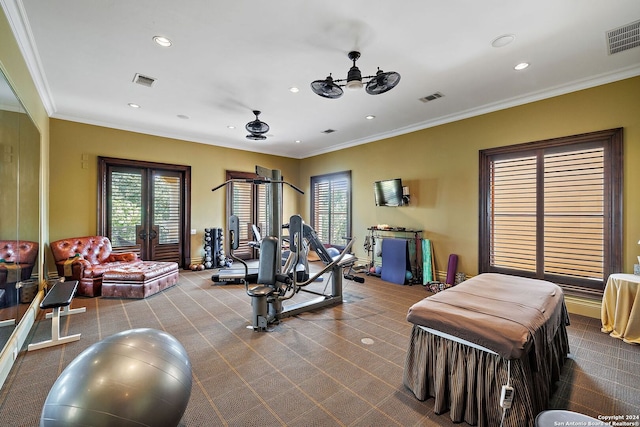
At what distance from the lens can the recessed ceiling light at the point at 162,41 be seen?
9.68 feet

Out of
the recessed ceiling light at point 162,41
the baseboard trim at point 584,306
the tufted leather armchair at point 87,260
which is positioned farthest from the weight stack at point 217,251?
the baseboard trim at point 584,306

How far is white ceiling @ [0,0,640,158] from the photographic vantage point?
2531mm

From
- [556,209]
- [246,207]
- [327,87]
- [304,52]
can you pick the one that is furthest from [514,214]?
[246,207]

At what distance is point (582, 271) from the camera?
3861mm

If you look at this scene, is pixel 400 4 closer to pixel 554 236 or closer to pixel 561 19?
pixel 561 19

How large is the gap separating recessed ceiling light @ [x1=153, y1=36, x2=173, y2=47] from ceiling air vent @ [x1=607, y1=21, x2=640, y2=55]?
4636 mm

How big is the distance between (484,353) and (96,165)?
7227mm

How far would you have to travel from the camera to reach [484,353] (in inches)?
70.7

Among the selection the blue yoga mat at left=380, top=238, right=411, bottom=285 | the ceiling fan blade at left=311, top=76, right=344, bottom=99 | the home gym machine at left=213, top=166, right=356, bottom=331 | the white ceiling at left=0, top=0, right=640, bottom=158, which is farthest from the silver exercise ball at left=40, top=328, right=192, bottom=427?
the blue yoga mat at left=380, top=238, right=411, bottom=285

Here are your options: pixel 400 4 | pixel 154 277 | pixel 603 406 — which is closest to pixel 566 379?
pixel 603 406

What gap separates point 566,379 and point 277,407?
2498 millimetres

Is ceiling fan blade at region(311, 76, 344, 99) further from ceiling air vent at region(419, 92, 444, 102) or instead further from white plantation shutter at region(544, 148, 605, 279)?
white plantation shutter at region(544, 148, 605, 279)

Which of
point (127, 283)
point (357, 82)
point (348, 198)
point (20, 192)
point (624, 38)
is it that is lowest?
point (127, 283)

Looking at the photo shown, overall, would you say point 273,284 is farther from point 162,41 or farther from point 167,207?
point 167,207
